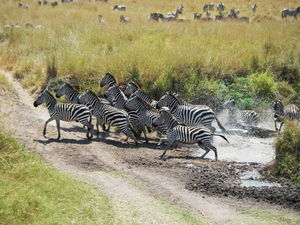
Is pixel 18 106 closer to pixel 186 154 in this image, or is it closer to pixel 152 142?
pixel 152 142

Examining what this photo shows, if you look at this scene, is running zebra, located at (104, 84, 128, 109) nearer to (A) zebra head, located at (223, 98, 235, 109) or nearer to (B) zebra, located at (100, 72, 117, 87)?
(B) zebra, located at (100, 72, 117, 87)

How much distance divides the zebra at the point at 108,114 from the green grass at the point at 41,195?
3.76 m

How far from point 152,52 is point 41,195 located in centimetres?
1009

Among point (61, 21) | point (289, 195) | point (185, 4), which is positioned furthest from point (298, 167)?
point (185, 4)

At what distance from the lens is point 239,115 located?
13.5m

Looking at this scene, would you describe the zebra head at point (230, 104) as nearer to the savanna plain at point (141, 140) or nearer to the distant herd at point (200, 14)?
the savanna plain at point (141, 140)

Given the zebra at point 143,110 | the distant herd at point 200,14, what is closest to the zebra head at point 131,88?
the zebra at point 143,110

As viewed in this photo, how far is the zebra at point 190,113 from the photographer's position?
1228 cm

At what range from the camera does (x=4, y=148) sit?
827cm

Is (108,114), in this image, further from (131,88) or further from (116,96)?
(131,88)

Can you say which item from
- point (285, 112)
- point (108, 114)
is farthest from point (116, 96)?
point (285, 112)

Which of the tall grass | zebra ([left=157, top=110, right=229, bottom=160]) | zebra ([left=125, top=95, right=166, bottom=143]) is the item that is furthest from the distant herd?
zebra ([left=157, top=110, right=229, bottom=160])

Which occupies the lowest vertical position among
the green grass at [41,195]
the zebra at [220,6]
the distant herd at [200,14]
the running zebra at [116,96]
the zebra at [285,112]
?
the green grass at [41,195]

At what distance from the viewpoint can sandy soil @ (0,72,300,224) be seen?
7.58m
